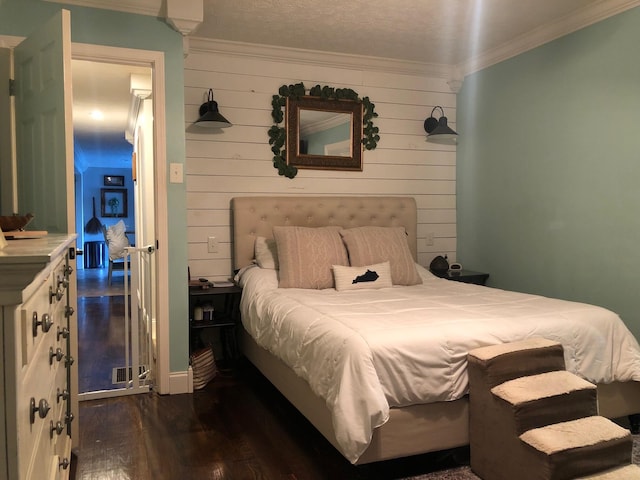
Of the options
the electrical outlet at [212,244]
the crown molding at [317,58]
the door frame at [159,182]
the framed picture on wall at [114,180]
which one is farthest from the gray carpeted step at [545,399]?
the framed picture on wall at [114,180]

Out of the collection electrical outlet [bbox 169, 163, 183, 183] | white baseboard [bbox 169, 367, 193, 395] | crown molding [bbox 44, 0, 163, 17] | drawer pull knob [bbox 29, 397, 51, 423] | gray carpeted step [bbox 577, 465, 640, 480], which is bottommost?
white baseboard [bbox 169, 367, 193, 395]

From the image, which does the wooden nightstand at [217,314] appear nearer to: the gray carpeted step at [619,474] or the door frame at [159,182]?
the door frame at [159,182]

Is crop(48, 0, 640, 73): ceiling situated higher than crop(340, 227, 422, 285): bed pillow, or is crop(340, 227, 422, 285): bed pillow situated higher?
A: crop(48, 0, 640, 73): ceiling

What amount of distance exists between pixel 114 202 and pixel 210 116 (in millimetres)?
9641

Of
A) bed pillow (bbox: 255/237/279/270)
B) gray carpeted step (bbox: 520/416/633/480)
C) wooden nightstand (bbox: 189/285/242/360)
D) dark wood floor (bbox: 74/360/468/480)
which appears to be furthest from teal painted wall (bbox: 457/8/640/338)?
wooden nightstand (bbox: 189/285/242/360)

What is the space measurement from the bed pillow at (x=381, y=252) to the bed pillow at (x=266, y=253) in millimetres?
516

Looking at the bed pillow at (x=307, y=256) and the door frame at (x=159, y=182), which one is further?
the bed pillow at (x=307, y=256)

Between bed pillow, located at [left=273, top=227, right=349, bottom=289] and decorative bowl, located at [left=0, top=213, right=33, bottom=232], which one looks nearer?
decorative bowl, located at [left=0, top=213, right=33, bottom=232]

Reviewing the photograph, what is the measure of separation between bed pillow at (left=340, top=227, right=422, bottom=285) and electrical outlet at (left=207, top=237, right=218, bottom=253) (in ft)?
3.15

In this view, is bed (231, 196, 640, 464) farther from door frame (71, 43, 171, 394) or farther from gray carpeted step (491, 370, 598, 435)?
door frame (71, 43, 171, 394)

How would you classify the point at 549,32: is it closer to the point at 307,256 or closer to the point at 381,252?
the point at 381,252

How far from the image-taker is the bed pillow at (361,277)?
3.50 m

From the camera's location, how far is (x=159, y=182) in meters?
3.35

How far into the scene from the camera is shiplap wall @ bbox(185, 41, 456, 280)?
398 cm
